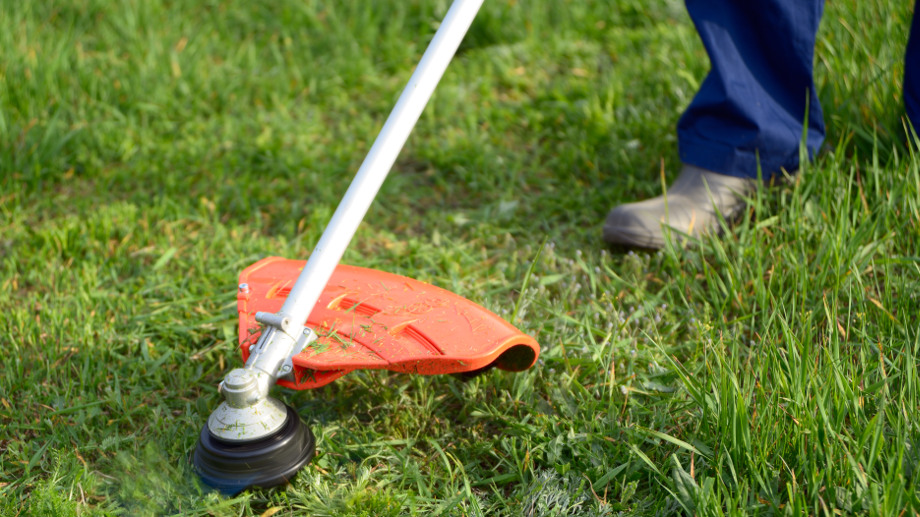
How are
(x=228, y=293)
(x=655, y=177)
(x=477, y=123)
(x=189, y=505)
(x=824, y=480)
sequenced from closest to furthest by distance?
(x=824, y=480), (x=189, y=505), (x=228, y=293), (x=655, y=177), (x=477, y=123)

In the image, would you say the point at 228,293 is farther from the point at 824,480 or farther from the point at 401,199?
the point at 824,480

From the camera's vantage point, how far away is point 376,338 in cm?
150

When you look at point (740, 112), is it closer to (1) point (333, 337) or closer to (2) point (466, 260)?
(2) point (466, 260)

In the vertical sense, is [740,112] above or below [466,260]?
above

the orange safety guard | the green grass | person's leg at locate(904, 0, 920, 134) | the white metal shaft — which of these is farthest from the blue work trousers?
the orange safety guard

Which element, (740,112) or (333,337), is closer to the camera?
(333,337)

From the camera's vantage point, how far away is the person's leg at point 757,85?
6.97 feet

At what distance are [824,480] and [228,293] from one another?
1.54 metres

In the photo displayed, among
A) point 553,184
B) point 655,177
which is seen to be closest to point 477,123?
point 553,184

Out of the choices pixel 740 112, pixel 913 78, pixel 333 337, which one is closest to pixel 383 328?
pixel 333 337

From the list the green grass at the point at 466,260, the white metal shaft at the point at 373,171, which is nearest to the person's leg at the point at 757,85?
the green grass at the point at 466,260

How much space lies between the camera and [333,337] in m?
1.51

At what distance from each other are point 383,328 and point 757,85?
1.40 m

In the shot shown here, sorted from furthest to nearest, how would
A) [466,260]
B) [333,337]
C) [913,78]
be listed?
[466,260] < [913,78] < [333,337]
